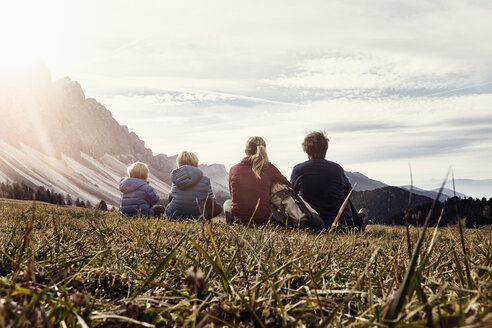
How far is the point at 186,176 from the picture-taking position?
10.4 meters

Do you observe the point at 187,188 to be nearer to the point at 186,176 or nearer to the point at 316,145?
the point at 186,176

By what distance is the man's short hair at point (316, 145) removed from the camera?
28.0ft

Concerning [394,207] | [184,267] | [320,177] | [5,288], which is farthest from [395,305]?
[394,207]

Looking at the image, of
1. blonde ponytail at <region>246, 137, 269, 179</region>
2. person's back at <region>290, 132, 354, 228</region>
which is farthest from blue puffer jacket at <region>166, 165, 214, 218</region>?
person's back at <region>290, 132, 354, 228</region>

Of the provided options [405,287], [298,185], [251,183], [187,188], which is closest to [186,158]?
[187,188]

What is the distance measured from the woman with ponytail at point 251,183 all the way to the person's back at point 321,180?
0.52m

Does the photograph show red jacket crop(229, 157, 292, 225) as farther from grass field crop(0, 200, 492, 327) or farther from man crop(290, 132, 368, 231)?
grass field crop(0, 200, 492, 327)

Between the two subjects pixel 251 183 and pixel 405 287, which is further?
pixel 251 183

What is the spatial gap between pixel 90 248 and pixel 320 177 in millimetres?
6244

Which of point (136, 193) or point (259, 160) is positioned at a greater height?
point (259, 160)

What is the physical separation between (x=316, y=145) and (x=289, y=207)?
79.3 inches

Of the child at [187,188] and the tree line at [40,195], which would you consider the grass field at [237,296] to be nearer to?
the child at [187,188]

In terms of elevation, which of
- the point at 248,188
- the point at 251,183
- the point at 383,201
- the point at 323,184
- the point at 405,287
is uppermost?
the point at 405,287

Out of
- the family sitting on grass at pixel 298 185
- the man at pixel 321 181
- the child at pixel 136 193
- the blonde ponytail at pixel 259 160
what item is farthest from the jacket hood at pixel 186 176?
the man at pixel 321 181
